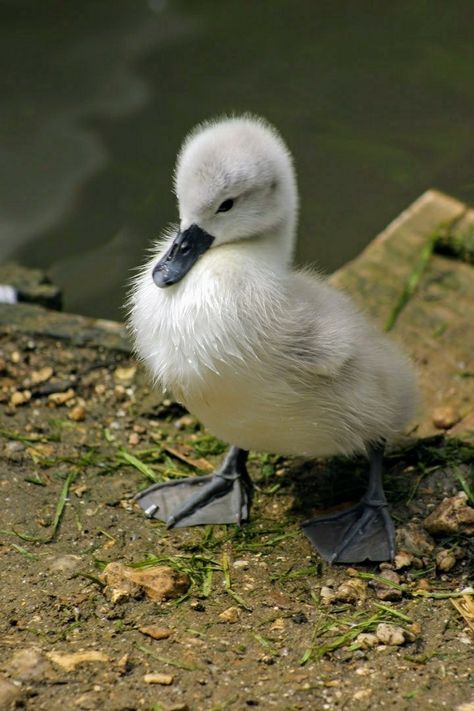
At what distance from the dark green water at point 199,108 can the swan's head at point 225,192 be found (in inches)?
94.2

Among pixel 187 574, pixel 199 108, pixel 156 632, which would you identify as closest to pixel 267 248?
pixel 187 574

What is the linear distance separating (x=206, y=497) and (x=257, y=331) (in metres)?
0.81

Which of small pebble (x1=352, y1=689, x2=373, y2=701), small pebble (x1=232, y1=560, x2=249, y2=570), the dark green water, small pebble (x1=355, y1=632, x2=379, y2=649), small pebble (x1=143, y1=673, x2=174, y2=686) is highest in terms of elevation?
small pebble (x1=352, y1=689, x2=373, y2=701)

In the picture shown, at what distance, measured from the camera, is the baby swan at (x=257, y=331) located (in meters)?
3.07

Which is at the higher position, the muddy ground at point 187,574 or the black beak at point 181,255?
the black beak at point 181,255

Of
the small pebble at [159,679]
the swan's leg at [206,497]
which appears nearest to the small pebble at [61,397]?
the swan's leg at [206,497]

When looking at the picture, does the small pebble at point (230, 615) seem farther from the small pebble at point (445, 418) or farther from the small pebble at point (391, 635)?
the small pebble at point (445, 418)

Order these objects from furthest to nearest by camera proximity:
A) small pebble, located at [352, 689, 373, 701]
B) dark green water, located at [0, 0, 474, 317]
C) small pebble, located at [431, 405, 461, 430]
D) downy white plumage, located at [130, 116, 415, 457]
A: dark green water, located at [0, 0, 474, 317]
small pebble, located at [431, 405, 461, 430]
downy white plumage, located at [130, 116, 415, 457]
small pebble, located at [352, 689, 373, 701]

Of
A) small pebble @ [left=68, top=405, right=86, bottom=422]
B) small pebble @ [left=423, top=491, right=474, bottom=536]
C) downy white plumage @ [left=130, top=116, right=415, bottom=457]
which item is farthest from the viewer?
small pebble @ [left=68, top=405, right=86, bottom=422]

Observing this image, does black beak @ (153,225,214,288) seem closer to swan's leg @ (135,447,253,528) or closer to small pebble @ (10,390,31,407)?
swan's leg @ (135,447,253,528)

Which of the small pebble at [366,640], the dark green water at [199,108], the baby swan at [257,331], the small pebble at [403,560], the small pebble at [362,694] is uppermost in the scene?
the baby swan at [257,331]

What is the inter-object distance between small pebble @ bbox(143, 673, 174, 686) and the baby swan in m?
0.83

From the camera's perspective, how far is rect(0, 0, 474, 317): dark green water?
235 inches

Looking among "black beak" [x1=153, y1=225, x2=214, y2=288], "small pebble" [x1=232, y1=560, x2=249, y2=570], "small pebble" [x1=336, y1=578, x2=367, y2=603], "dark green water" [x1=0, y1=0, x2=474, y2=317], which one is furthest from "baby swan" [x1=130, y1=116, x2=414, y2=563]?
"dark green water" [x1=0, y1=0, x2=474, y2=317]
